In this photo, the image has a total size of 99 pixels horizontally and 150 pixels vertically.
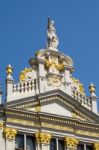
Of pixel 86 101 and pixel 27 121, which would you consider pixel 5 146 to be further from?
pixel 86 101

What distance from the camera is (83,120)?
3797 centimetres

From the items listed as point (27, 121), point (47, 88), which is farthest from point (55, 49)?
point (27, 121)

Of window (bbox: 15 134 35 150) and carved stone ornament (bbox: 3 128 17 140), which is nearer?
carved stone ornament (bbox: 3 128 17 140)

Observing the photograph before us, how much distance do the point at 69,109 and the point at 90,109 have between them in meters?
1.53

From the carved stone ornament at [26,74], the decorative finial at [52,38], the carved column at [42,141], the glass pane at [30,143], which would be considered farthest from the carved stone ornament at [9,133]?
the decorative finial at [52,38]

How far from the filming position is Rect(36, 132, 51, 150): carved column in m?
35.5

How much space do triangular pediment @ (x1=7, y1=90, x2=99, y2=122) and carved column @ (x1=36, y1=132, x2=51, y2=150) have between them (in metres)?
1.34

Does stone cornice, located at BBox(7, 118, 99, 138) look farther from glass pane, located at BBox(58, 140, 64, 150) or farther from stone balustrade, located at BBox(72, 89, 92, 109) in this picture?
stone balustrade, located at BBox(72, 89, 92, 109)

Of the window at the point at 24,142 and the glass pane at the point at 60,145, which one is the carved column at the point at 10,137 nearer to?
the window at the point at 24,142

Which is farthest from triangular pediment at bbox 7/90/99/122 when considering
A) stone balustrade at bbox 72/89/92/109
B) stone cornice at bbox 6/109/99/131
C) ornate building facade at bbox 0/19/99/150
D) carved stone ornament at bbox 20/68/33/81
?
carved stone ornament at bbox 20/68/33/81

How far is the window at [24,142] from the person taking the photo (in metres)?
35.1

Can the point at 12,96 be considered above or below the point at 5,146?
above

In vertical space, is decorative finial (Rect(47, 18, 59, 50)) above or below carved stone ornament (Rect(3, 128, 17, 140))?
above

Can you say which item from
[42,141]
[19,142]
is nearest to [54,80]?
[42,141]
